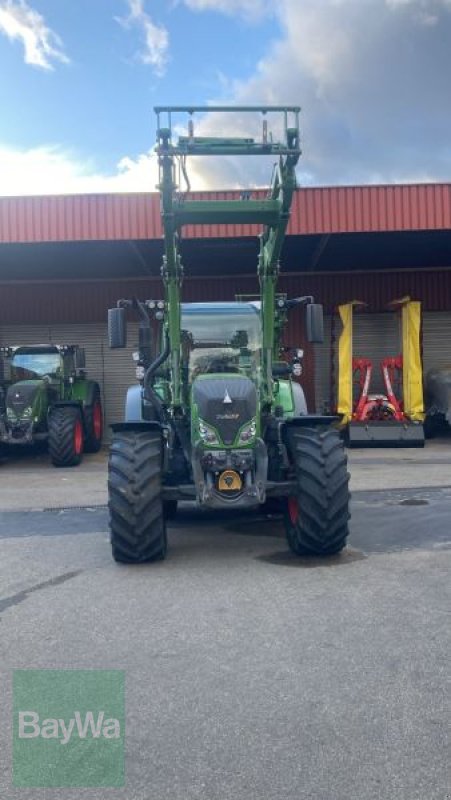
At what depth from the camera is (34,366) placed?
52.3ft

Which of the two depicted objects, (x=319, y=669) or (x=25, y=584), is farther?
(x=25, y=584)

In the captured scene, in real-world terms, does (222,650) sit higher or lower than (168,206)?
lower

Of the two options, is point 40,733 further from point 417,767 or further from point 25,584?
point 25,584

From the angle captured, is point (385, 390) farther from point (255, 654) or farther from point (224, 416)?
point (255, 654)

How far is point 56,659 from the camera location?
4.36 m

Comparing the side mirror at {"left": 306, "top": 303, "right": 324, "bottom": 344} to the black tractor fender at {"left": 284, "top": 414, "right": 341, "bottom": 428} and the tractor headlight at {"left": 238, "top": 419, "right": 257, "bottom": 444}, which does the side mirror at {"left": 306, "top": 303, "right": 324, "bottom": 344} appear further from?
the tractor headlight at {"left": 238, "top": 419, "right": 257, "bottom": 444}

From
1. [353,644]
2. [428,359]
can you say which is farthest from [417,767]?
[428,359]

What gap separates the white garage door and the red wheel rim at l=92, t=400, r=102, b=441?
113cm

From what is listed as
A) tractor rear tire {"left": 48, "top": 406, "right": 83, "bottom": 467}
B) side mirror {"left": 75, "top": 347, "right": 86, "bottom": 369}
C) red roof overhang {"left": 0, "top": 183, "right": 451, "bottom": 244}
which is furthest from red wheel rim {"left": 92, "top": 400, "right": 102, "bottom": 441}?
red roof overhang {"left": 0, "top": 183, "right": 451, "bottom": 244}

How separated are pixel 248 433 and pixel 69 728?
325cm

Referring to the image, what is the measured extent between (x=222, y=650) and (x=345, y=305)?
14.4 meters

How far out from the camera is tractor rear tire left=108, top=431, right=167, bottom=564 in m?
6.22

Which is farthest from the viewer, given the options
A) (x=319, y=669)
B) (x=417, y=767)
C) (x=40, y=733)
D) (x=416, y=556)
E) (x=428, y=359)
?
(x=428, y=359)

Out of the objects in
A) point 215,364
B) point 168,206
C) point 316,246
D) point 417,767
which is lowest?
point 417,767
